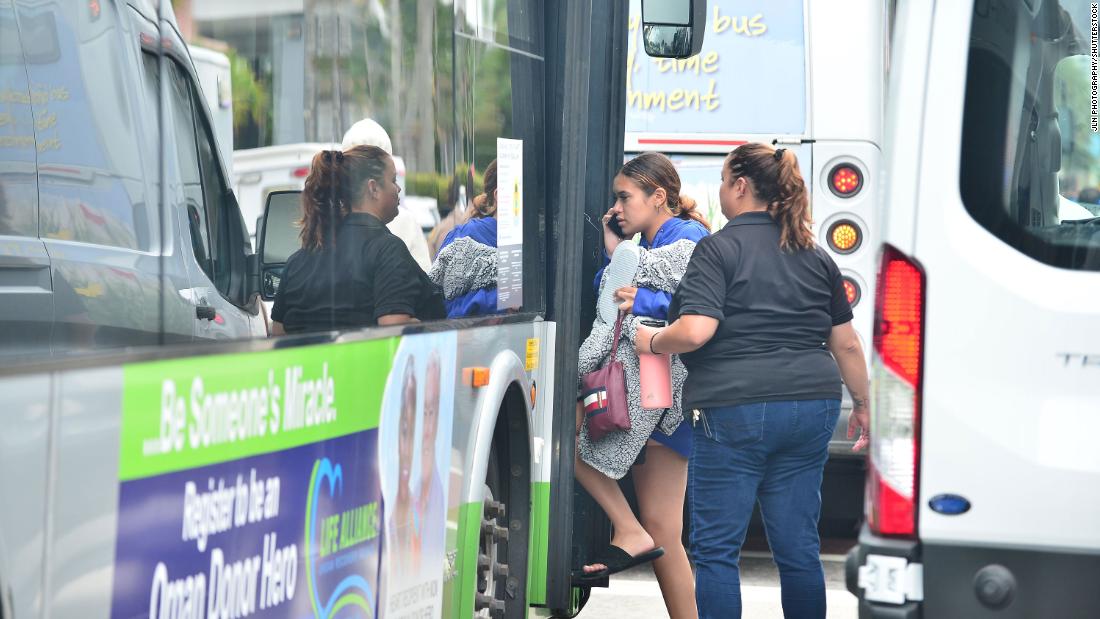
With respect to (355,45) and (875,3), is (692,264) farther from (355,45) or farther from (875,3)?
(875,3)

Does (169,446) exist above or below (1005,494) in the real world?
above

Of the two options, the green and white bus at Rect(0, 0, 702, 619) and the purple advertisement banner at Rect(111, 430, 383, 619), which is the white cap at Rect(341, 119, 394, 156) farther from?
the purple advertisement banner at Rect(111, 430, 383, 619)

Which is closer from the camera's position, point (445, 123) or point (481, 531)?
point (445, 123)

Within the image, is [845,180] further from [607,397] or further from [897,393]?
[897,393]

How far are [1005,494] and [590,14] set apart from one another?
9.27 feet

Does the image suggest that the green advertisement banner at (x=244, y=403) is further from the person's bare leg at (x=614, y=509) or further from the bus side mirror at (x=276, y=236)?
the person's bare leg at (x=614, y=509)

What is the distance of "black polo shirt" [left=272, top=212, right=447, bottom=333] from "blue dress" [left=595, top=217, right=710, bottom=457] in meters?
1.70

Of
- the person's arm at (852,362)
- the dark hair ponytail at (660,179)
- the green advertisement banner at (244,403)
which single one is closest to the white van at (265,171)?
the green advertisement banner at (244,403)

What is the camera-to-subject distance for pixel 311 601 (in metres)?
3.54

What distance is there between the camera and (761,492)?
543cm

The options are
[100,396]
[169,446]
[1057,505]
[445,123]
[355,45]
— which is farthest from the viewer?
[445,123]

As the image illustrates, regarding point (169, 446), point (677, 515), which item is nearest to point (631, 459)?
point (677, 515)

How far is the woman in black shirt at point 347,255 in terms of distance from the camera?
3633 millimetres

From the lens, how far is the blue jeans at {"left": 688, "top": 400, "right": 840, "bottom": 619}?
5.25 m
